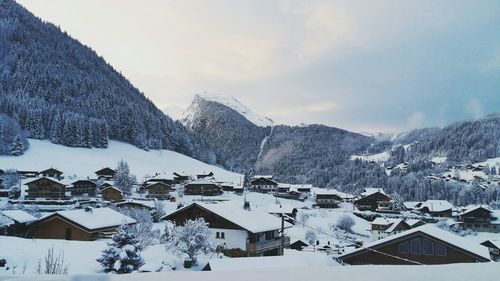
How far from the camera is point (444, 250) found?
58.8 feet

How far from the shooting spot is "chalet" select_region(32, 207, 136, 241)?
3231 cm

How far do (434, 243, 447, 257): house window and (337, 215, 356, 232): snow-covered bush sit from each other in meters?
47.6

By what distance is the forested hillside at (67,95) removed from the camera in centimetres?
11288

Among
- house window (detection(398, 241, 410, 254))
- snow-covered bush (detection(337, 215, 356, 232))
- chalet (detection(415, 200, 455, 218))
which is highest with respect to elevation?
chalet (detection(415, 200, 455, 218))

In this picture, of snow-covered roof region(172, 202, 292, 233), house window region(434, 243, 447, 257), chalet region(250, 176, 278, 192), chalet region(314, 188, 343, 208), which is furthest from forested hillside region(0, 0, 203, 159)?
house window region(434, 243, 447, 257)

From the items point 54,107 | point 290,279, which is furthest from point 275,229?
point 54,107

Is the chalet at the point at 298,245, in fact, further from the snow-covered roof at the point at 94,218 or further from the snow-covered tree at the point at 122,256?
the snow-covered tree at the point at 122,256

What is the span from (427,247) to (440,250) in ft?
1.70

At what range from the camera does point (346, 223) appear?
65.6 meters

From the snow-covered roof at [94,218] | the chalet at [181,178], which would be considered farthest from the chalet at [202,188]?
the snow-covered roof at [94,218]

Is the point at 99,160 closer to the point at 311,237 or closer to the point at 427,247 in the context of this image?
the point at 311,237

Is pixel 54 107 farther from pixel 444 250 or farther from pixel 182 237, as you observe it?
pixel 444 250

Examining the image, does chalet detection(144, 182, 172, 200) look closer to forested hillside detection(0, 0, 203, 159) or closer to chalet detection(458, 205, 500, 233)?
forested hillside detection(0, 0, 203, 159)

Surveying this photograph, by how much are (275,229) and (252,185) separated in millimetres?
70903
